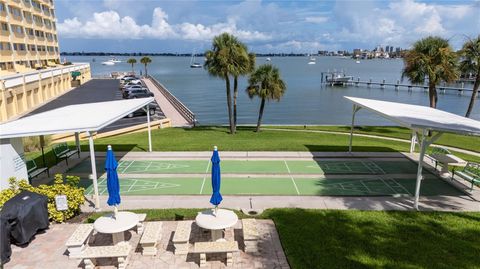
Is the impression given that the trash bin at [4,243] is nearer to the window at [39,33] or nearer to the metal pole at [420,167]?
the metal pole at [420,167]

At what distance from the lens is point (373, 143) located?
23484mm

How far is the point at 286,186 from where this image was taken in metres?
14.9

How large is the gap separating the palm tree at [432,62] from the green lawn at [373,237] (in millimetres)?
19188

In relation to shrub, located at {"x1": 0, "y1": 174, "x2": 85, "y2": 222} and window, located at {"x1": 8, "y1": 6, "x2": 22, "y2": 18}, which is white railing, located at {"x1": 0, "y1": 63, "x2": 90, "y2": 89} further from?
shrub, located at {"x1": 0, "y1": 174, "x2": 85, "y2": 222}

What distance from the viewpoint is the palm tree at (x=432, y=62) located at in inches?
1073

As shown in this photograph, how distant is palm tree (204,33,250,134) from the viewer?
25344 millimetres

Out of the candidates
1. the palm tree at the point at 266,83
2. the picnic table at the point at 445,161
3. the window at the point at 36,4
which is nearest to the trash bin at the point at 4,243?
the picnic table at the point at 445,161

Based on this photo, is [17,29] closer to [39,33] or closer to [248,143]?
[39,33]

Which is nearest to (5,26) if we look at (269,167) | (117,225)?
(269,167)

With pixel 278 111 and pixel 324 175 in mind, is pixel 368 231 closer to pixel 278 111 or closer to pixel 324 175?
pixel 324 175

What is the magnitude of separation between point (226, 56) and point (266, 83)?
423 cm

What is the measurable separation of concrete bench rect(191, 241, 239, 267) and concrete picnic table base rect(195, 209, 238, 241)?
0.45 meters

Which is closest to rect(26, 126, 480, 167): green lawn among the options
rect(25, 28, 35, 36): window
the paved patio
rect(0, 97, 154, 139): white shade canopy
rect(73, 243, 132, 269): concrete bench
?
rect(0, 97, 154, 139): white shade canopy

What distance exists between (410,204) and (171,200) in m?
9.43
